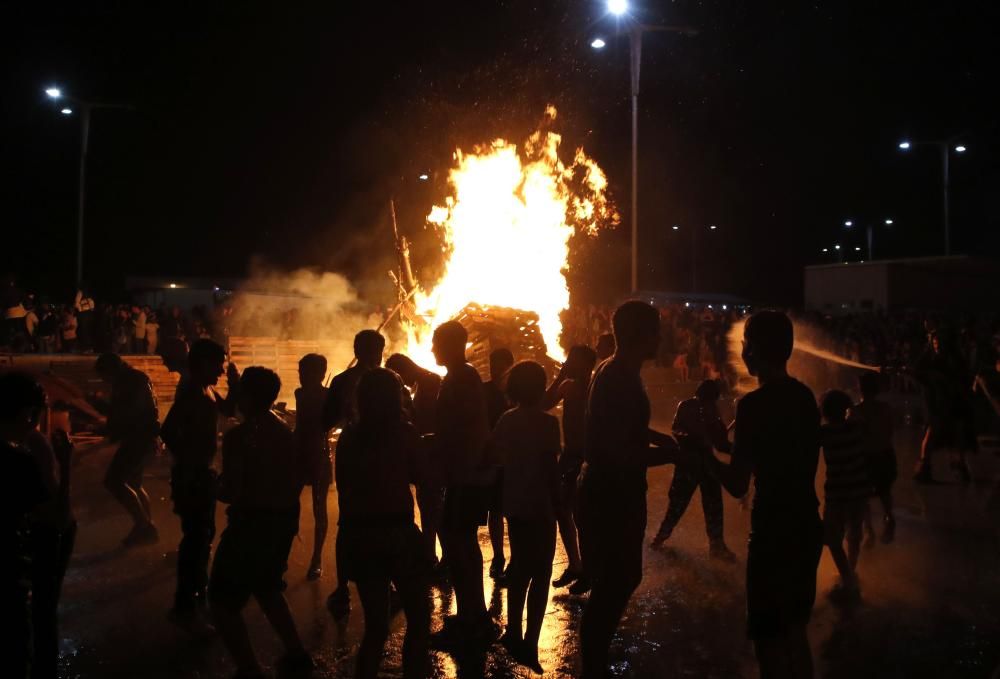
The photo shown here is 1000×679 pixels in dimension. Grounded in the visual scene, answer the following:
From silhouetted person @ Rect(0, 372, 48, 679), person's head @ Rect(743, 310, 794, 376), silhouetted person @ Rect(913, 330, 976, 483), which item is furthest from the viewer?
silhouetted person @ Rect(913, 330, 976, 483)

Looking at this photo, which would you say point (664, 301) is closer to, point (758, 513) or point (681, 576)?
point (681, 576)

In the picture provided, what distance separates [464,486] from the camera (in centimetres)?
525

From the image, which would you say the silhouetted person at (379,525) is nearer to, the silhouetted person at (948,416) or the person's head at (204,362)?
the person's head at (204,362)

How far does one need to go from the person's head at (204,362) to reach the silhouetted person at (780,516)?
331 cm

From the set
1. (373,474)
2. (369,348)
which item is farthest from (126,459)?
(373,474)

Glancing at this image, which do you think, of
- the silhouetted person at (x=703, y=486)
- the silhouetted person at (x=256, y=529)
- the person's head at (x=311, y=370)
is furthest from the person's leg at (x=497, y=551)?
the silhouetted person at (x=256, y=529)

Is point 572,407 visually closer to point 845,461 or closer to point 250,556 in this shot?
point 845,461

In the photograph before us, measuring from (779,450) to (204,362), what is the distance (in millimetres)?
3560

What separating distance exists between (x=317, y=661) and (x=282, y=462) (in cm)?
120

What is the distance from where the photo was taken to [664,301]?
4009cm

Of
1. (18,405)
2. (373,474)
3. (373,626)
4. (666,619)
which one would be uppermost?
(18,405)

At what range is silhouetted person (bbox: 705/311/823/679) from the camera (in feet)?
12.3

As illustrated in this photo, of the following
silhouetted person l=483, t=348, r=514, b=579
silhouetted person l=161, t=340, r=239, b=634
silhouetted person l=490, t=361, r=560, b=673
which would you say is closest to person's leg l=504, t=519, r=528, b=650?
silhouetted person l=490, t=361, r=560, b=673

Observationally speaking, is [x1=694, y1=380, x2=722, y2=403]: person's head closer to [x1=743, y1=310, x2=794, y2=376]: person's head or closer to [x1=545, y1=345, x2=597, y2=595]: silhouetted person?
[x1=545, y1=345, x2=597, y2=595]: silhouetted person
